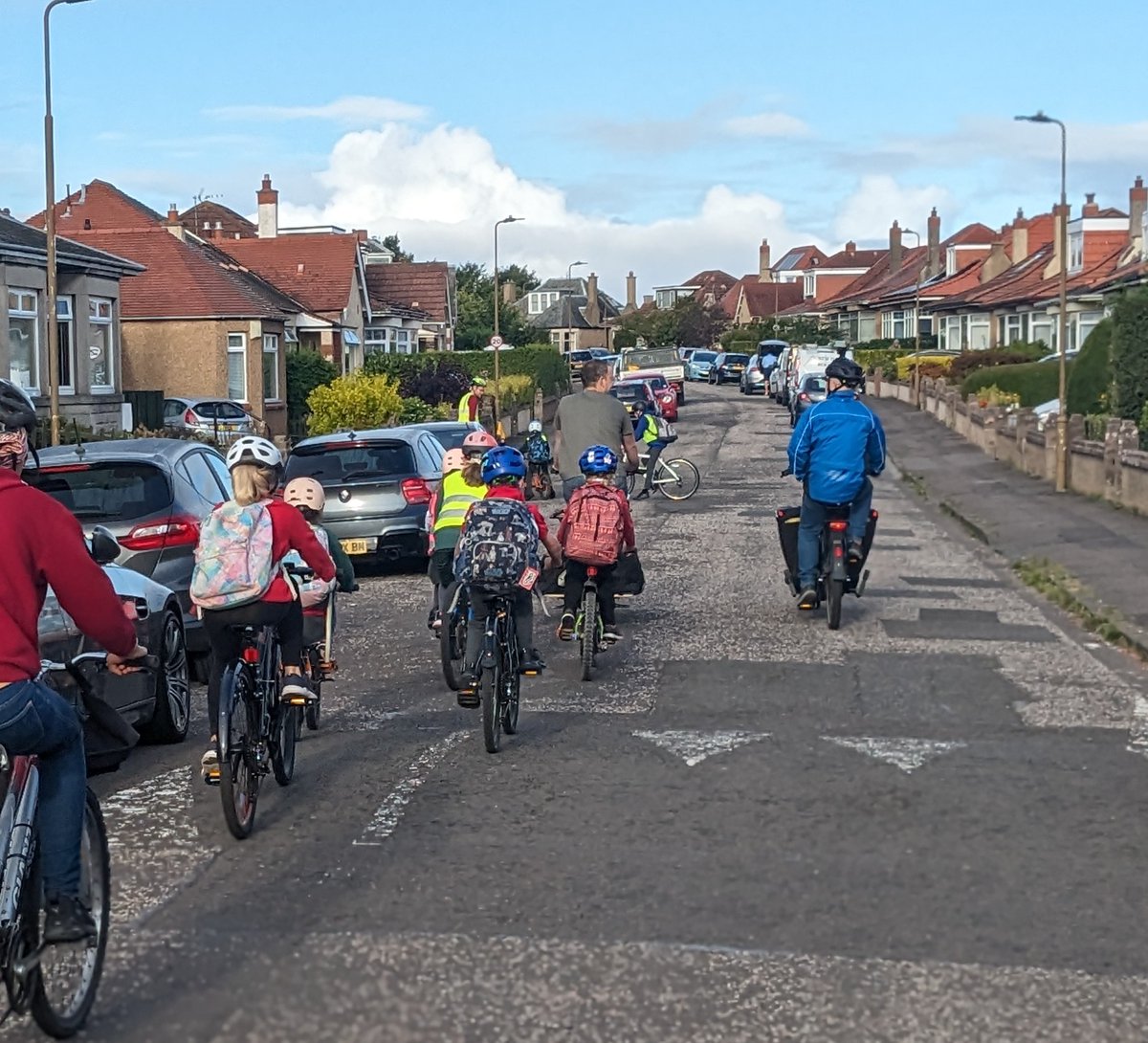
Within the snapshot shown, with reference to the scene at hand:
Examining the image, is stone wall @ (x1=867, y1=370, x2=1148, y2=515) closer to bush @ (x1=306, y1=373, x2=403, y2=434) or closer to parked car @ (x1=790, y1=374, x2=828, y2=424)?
parked car @ (x1=790, y1=374, x2=828, y2=424)

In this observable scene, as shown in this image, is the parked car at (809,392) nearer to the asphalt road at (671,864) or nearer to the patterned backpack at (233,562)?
the asphalt road at (671,864)

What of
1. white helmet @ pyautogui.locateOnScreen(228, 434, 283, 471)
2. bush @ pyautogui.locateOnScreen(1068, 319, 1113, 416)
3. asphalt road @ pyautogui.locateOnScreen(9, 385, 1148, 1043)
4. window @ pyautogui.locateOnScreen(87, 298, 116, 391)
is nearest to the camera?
asphalt road @ pyautogui.locateOnScreen(9, 385, 1148, 1043)

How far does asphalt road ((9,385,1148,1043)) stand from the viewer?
5.01 m

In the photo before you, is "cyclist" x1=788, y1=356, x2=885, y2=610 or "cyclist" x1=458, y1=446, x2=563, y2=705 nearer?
"cyclist" x1=458, y1=446, x2=563, y2=705

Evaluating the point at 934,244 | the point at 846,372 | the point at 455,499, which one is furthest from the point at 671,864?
the point at 934,244

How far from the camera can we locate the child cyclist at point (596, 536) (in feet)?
35.1

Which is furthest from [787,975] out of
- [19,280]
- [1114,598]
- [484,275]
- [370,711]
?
[484,275]

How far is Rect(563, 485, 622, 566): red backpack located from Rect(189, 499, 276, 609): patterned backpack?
3.61m

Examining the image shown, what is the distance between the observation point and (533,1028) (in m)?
4.81

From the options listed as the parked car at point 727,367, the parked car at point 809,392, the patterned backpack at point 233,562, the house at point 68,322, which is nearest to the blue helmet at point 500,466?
the patterned backpack at point 233,562

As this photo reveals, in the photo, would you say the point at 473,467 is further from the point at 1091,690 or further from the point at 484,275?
the point at 484,275

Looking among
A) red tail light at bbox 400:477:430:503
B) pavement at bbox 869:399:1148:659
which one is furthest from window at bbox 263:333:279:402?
red tail light at bbox 400:477:430:503

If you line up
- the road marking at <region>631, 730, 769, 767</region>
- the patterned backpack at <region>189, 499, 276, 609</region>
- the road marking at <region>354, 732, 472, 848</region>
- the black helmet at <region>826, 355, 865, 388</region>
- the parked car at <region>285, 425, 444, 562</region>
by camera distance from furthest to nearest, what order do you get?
1. the parked car at <region>285, 425, 444, 562</region>
2. the black helmet at <region>826, 355, 865, 388</region>
3. the road marking at <region>631, 730, 769, 767</region>
4. the patterned backpack at <region>189, 499, 276, 609</region>
5. the road marking at <region>354, 732, 472, 848</region>

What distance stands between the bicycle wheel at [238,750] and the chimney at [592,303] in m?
148
